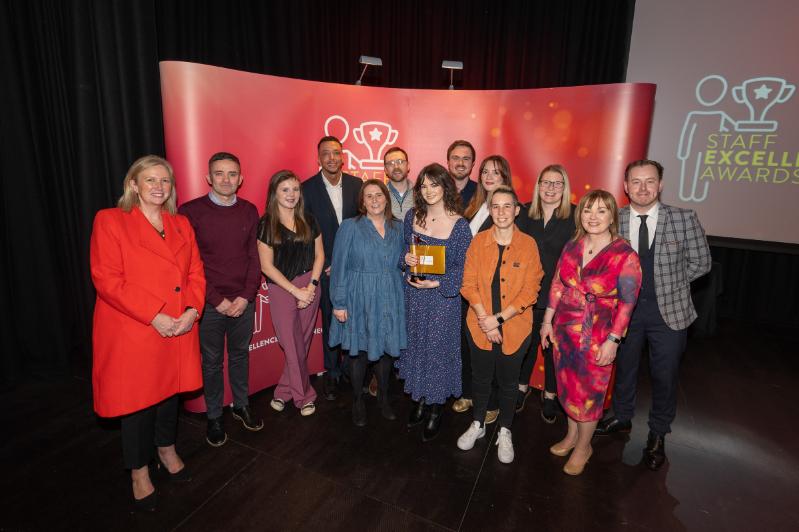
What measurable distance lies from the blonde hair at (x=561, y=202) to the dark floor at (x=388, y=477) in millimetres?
1567

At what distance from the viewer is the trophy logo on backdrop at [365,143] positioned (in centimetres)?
370

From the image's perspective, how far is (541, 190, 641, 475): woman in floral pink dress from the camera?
229 centimetres

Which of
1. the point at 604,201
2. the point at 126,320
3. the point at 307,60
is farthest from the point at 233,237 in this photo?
the point at 307,60

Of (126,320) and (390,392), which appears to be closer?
(126,320)

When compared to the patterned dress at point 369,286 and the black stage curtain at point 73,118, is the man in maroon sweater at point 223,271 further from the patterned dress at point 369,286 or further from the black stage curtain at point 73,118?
the black stage curtain at point 73,118

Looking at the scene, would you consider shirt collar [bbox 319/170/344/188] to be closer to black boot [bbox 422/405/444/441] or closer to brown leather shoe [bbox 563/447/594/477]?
black boot [bbox 422/405/444/441]

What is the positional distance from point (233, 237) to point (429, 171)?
4.26 ft

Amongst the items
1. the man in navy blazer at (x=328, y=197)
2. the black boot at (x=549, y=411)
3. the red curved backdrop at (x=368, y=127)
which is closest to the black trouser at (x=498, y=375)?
the black boot at (x=549, y=411)

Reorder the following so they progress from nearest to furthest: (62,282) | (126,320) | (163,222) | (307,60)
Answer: (126,320)
(163,222)
(62,282)
(307,60)

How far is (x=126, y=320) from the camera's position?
2.09 m

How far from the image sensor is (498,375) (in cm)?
272

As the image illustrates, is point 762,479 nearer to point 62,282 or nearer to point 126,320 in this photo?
point 126,320

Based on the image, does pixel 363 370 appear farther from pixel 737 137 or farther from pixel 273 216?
pixel 737 137

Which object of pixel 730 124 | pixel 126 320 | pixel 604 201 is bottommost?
pixel 126 320
